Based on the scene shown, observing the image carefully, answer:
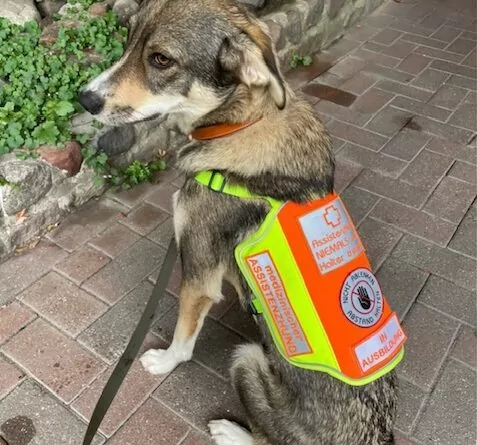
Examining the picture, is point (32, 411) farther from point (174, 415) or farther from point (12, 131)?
point (12, 131)

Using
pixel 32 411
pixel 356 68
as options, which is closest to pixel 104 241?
pixel 32 411

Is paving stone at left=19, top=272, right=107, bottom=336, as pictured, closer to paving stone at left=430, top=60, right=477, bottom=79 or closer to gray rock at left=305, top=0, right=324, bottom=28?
gray rock at left=305, top=0, right=324, bottom=28

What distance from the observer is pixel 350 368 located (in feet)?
6.72

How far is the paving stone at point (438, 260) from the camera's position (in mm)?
3572

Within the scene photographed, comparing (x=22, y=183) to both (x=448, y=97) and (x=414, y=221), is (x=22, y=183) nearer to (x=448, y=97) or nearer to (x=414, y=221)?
(x=414, y=221)

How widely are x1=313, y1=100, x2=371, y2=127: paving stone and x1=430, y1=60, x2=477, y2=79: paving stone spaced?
1.35 m

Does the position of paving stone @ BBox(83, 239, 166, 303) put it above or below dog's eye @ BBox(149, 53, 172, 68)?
below

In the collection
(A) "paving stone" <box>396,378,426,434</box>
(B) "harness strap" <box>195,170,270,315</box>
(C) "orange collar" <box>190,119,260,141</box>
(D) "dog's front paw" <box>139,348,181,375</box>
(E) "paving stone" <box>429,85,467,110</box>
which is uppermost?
(C) "orange collar" <box>190,119,260,141</box>

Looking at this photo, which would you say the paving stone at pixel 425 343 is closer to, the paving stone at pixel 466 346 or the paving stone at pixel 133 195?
the paving stone at pixel 466 346

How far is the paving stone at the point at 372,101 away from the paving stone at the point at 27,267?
3.03 m

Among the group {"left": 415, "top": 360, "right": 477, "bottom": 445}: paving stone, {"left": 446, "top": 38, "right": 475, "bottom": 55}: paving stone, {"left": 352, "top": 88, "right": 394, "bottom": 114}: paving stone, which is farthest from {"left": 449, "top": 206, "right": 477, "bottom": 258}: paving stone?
{"left": 446, "top": 38, "right": 475, "bottom": 55}: paving stone

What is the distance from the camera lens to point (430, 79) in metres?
5.49

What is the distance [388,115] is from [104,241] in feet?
9.44

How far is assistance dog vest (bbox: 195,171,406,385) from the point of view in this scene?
2.06 metres
